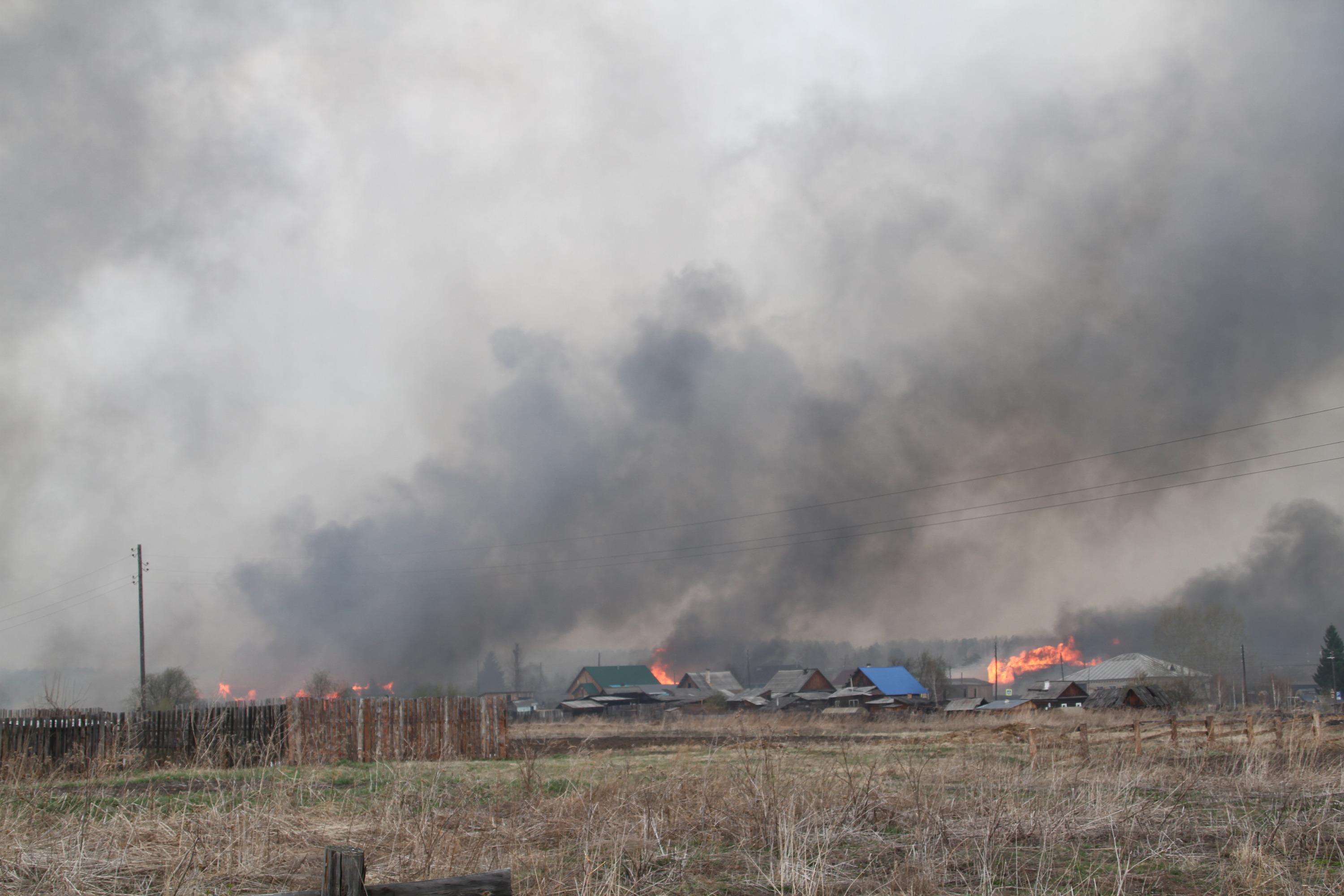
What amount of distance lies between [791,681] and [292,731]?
89.3 m

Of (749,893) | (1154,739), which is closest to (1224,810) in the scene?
(749,893)

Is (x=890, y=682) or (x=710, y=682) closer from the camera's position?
(x=890, y=682)

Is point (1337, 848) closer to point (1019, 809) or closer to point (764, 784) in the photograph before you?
point (1019, 809)

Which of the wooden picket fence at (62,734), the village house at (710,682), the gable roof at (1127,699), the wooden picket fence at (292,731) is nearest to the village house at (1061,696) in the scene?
the gable roof at (1127,699)

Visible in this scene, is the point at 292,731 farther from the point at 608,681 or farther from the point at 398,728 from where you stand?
the point at 608,681

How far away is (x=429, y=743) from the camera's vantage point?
29391mm

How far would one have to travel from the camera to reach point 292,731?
26.6 metres

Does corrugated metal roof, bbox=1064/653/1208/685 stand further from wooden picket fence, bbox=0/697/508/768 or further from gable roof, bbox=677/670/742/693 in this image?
wooden picket fence, bbox=0/697/508/768

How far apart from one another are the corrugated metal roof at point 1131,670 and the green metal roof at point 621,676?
50747mm

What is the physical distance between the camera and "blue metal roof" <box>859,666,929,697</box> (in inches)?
3959

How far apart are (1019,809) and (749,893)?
441 centimetres

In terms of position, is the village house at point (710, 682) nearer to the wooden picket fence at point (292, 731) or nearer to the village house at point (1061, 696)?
the village house at point (1061, 696)

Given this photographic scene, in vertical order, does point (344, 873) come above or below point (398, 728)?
above

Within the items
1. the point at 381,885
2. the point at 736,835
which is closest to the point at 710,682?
the point at 736,835
